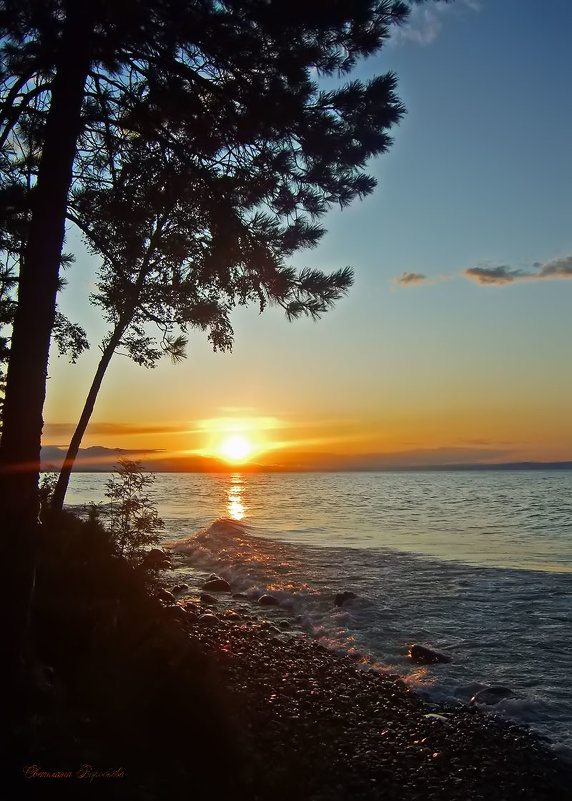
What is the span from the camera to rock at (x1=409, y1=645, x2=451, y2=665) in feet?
36.3

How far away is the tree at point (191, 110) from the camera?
587 centimetres

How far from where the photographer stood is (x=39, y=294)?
5879 mm

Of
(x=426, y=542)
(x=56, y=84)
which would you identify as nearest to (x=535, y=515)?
(x=426, y=542)

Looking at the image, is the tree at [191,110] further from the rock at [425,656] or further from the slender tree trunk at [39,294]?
the rock at [425,656]

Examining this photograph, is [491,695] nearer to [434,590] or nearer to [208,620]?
[208,620]

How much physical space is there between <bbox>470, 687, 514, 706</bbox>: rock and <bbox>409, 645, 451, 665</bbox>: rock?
1537 millimetres

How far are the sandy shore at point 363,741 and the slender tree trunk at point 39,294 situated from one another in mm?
3355

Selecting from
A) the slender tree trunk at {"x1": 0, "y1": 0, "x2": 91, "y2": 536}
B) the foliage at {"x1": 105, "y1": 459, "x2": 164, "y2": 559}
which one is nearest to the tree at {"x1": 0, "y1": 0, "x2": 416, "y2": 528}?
the slender tree trunk at {"x1": 0, "y1": 0, "x2": 91, "y2": 536}

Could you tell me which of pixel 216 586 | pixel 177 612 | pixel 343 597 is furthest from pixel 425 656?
pixel 216 586

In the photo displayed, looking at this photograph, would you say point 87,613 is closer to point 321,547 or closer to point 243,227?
point 243,227

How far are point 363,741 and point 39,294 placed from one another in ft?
20.4

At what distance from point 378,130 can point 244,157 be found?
1.92 m

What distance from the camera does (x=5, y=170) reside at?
313 inches

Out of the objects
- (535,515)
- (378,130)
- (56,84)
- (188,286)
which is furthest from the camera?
(535,515)
